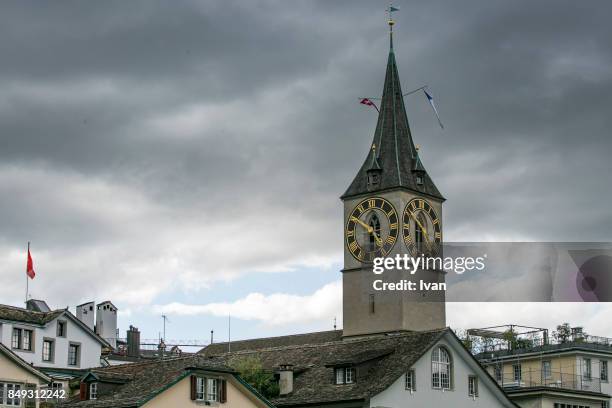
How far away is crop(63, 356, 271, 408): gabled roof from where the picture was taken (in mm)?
73750

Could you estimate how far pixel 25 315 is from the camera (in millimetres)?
96250

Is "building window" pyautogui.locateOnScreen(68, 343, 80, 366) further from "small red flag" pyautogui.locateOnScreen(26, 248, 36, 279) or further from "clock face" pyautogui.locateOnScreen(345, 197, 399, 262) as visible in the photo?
"clock face" pyautogui.locateOnScreen(345, 197, 399, 262)

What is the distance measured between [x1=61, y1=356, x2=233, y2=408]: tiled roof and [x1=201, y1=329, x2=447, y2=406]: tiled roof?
22.5 feet

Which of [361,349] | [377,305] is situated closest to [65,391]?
[361,349]

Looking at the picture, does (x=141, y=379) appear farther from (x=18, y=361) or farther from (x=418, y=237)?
(x=418, y=237)

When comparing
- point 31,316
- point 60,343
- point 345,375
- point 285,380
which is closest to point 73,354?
point 60,343

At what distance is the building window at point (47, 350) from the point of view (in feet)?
320

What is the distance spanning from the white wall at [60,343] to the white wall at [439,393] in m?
25.2

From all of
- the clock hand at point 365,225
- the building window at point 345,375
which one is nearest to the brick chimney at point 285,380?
the building window at point 345,375

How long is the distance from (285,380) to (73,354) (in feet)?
66.5

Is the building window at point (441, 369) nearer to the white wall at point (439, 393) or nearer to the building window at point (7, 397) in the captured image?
the white wall at point (439, 393)

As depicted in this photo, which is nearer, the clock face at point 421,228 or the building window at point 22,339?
the building window at point 22,339

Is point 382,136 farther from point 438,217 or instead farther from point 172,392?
point 172,392

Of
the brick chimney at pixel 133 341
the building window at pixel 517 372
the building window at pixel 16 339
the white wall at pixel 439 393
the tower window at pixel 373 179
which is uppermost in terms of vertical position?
the tower window at pixel 373 179
